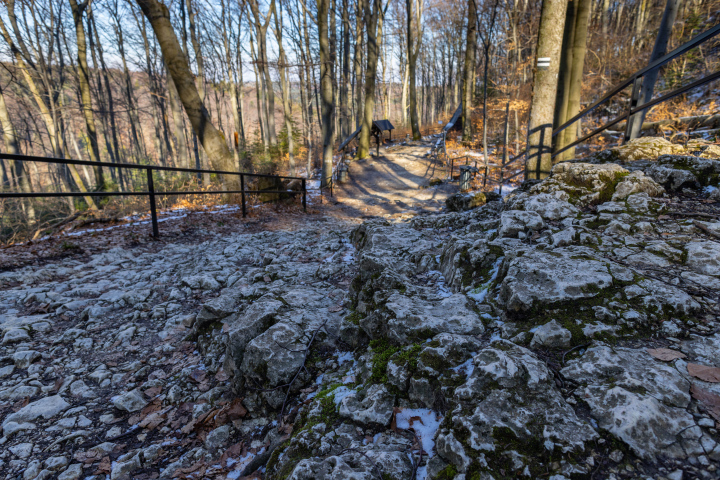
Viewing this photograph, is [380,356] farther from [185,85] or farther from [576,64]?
[576,64]

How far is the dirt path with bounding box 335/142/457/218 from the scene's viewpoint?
1056cm

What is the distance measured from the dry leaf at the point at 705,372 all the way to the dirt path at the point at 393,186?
799 cm

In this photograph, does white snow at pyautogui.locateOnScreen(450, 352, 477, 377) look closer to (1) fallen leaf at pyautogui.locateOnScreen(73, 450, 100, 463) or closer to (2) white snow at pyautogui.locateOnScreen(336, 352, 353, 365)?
(2) white snow at pyautogui.locateOnScreen(336, 352, 353, 365)

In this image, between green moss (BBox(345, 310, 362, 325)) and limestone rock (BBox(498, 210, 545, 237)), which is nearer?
green moss (BBox(345, 310, 362, 325))

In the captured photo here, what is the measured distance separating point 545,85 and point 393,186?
8283 millimetres

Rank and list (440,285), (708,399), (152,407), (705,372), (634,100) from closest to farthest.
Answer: (708,399) < (705,372) < (152,407) < (440,285) < (634,100)

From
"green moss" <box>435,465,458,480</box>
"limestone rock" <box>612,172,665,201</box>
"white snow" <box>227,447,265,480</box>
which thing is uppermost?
"limestone rock" <box>612,172,665,201</box>

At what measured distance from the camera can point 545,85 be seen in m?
6.32

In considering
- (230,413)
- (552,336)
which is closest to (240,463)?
(230,413)

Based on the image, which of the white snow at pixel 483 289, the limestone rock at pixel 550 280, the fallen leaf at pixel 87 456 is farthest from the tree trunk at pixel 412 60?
the fallen leaf at pixel 87 456

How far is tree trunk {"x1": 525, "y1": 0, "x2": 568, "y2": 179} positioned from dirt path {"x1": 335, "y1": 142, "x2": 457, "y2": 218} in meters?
3.48

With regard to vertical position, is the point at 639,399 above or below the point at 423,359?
above

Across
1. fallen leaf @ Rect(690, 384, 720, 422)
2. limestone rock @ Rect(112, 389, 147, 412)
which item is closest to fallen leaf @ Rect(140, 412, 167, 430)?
limestone rock @ Rect(112, 389, 147, 412)

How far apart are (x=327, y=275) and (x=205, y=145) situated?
647 cm
